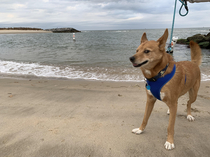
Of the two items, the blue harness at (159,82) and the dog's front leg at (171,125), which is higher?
the blue harness at (159,82)

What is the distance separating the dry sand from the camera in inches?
92.4

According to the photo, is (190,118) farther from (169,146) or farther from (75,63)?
(75,63)

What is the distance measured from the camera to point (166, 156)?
227 centimetres

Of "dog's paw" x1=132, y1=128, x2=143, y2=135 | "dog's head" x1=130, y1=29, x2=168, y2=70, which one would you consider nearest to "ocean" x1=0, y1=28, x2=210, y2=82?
"dog's paw" x1=132, y1=128, x2=143, y2=135

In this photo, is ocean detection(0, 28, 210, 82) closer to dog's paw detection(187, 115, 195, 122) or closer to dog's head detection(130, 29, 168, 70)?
dog's paw detection(187, 115, 195, 122)

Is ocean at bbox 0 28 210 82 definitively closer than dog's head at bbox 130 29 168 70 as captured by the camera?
No

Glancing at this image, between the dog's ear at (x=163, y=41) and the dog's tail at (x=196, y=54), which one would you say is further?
the dog's tail at (x=196, y=54)

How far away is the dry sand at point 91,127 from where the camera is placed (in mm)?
2346

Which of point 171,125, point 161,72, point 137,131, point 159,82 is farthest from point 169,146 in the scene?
point 161,72

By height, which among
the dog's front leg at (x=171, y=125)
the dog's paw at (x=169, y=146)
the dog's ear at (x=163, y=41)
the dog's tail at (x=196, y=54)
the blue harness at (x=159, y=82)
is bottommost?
the dog's paw at (x=169, y=146)

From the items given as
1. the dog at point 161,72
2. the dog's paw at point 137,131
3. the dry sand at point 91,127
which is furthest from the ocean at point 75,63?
the dog at point 161,72

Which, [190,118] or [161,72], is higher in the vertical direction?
[161,72]

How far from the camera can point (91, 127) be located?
2.97m

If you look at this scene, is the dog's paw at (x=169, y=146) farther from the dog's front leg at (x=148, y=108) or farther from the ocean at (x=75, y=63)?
the ocean at (x=75, y=63)
